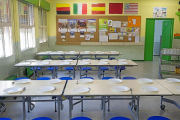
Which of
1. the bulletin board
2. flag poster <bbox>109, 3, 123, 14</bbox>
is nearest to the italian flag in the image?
the bulletin board

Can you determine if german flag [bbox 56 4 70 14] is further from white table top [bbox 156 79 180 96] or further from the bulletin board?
white table top [bbox 156 79 180 96]

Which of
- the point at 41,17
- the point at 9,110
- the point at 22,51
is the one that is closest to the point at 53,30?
the point at 41,17

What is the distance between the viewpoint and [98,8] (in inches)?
373

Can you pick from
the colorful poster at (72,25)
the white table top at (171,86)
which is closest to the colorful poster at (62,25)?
the colorful poster at (72,25)

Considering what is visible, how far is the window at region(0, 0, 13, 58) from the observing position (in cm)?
482

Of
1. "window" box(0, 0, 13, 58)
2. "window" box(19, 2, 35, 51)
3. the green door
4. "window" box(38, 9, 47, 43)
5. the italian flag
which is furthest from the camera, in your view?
the green door

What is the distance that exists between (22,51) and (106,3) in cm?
527

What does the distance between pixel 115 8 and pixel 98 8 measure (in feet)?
2.88

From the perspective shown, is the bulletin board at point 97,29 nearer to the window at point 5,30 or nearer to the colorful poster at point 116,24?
the colorful poster at point 116,24

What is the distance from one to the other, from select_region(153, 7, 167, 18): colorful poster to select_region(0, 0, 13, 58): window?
7.28 m

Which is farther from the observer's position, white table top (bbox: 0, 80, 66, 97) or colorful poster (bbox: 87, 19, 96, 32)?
colorful poster (bbox: 87, 19, 96, 32)

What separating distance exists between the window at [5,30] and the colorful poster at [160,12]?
23.9 feet

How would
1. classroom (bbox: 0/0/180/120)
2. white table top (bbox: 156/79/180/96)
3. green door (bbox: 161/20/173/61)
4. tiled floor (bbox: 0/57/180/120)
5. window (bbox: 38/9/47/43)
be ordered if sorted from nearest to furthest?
white table top (bbox: 156/79/180/96) → classroom (bbox: 0/0/180/120) → tiled floor (bbox: 0/57/180/120) → window (bbox: 38/9/47/43) → green door (bbox: 161/20/173/61)

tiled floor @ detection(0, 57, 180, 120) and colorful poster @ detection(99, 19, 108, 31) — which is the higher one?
colorful poster @ detection(99, 19, 108, 31)
